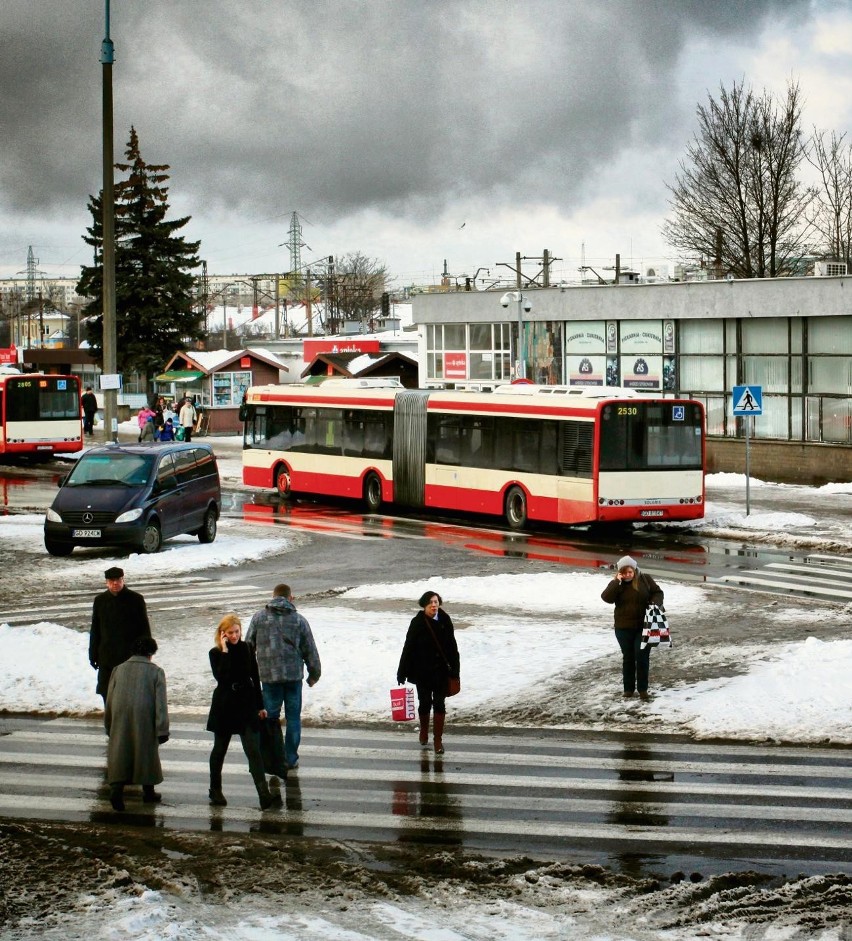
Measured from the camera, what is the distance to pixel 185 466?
28.4 meters

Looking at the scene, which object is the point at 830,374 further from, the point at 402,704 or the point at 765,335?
the point at 402,704

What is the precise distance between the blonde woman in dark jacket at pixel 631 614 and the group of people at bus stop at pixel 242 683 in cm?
29

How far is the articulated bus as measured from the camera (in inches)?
1163

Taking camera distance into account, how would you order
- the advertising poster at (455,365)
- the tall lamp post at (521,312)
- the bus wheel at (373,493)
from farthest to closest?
the advertising poster at (455,365) < the tall lamp post at (521,312) < the bus wheel at (373,493)

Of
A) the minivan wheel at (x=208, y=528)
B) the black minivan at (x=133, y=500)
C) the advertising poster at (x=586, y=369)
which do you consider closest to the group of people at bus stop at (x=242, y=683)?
the black minivan at (x=133, y=500)

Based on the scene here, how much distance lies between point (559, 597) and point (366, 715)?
7.43m

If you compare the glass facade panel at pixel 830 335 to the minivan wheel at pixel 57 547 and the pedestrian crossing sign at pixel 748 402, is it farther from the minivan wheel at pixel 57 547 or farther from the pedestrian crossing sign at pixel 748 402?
the minivan wheel at pixel 57 547

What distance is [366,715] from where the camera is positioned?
14633 mm

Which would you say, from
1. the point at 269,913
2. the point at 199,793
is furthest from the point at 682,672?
the point at 269,913

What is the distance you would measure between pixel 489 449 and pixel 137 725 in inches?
851

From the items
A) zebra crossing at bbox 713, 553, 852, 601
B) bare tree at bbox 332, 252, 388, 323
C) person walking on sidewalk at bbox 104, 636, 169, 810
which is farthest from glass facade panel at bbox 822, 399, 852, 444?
bare tree at bbox 332, 252, 388, 323

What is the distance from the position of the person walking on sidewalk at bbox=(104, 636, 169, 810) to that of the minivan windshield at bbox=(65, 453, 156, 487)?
16.2 metres

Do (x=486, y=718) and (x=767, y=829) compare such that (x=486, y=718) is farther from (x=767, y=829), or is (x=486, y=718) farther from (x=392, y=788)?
(x=767, y=829)

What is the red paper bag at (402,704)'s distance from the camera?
13.7 m
